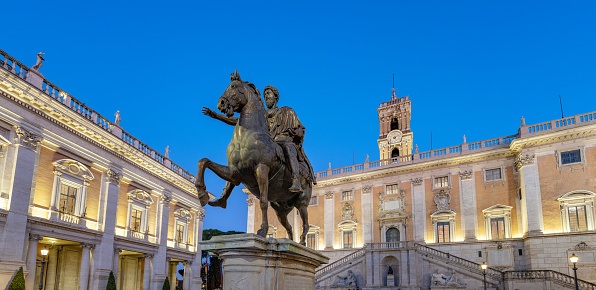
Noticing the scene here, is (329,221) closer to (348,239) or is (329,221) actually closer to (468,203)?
(348,239)

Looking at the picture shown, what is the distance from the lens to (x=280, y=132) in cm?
740

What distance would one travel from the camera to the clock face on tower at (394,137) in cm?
5225

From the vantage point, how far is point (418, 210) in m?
39.7

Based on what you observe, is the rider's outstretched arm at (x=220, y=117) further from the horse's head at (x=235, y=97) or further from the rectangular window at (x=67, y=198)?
the rectangular window at (x=67, y=198)

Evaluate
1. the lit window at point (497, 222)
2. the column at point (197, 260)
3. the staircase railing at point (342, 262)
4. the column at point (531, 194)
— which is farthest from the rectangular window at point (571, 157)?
the column at point (197, 260)

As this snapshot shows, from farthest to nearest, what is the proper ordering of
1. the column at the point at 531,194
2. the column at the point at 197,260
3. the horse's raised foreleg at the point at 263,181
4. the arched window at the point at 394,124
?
the arched window at the point at 394,124 < the column at the point at 197,260 < the column at the point at 531,194 < the horse's raised foreleg at the point at 263,181

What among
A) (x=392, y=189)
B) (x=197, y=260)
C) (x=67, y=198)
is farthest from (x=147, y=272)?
(x=392, y=189)

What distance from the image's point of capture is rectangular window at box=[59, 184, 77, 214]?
22.2 metres

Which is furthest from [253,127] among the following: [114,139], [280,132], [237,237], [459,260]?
[459,260]

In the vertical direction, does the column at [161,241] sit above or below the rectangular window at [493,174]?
below

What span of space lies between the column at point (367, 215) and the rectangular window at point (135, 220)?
2078cm

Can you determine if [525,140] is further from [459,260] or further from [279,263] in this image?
[279,263]

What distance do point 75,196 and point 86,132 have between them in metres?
3.46

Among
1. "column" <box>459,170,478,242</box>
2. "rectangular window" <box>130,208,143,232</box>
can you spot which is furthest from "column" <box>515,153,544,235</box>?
"rectangular window" <box>130,208,143,232</box>
